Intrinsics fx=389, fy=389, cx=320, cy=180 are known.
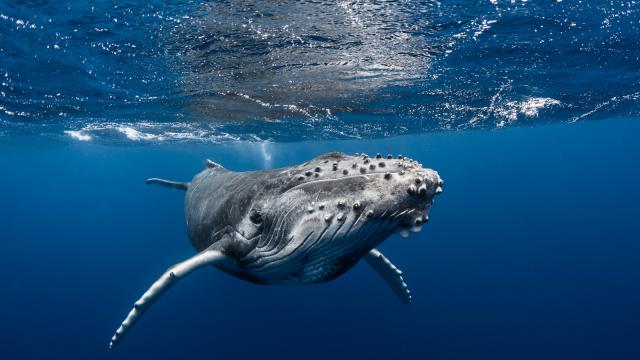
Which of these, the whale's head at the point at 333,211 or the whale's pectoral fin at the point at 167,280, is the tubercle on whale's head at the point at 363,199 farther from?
the whale's pectoral fin at the point at 167,280

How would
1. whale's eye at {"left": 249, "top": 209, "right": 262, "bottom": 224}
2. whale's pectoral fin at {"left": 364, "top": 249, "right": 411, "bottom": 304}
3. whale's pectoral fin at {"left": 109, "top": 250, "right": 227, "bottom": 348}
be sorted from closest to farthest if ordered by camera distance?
Result: whale's eye at {"left": 249, "top": 209, "right": 262, "bottom": 224} → whale's pectoral fin at {"left": 109, "top": 250, "right": 227, "bottom": 348} → whale's pectoral fin at {"left": 364, "top": 249, "right": 411, "bottom": 304}

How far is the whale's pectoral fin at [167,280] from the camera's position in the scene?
4633 millimetres

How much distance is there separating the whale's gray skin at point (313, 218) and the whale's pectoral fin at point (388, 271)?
10.5 ft

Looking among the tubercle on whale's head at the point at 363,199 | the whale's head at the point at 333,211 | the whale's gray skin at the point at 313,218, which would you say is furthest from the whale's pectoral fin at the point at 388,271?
the tubercle on whale's head at the point at 363,199

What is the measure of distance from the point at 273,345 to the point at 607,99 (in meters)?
25.0

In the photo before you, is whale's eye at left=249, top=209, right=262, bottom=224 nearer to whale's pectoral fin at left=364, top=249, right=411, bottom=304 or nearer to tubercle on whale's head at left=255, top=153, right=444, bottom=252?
tubercle on whale's head at left=255, top=153, right=444, bottom=252

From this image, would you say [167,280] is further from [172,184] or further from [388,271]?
[172,184]

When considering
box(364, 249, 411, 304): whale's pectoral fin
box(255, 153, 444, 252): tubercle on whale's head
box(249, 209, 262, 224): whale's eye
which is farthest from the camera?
box(364, 249, 411, 304): whale's pectoral fin

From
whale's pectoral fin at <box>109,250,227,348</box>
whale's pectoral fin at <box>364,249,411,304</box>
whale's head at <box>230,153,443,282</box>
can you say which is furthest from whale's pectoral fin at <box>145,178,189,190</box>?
whale's head at <box>230,153,443,282</box>

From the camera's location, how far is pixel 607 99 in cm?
2316

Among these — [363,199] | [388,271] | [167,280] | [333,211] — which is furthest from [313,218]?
[388,271]

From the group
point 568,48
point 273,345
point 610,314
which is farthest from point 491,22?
point 610,314

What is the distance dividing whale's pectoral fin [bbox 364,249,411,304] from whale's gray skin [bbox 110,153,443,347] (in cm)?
319

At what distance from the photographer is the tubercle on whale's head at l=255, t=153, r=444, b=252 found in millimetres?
3158
